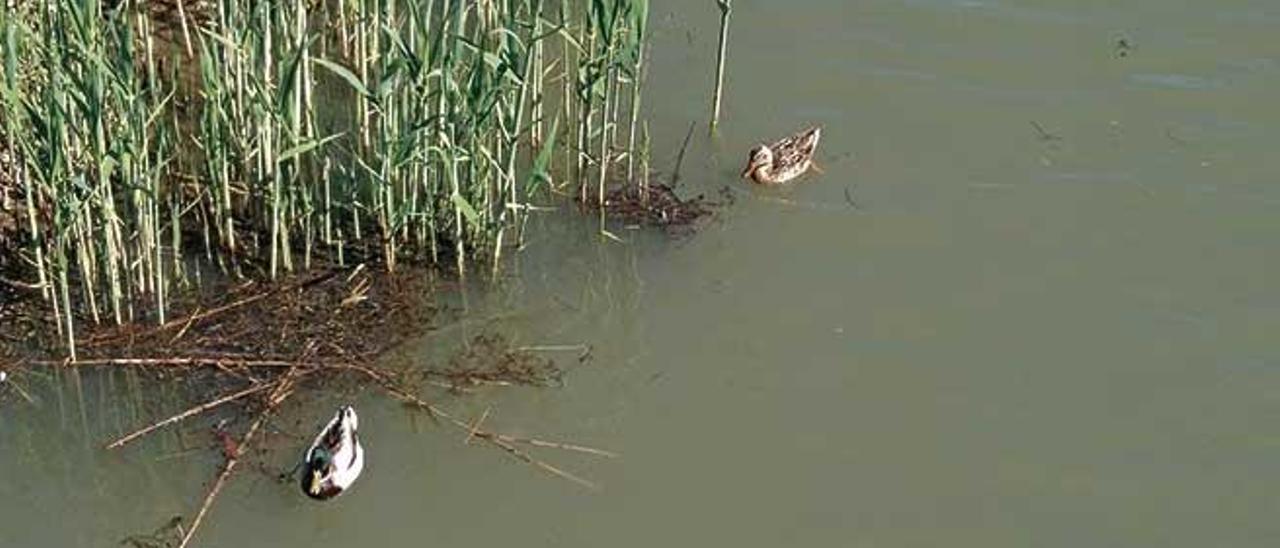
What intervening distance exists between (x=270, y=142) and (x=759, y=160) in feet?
5.65

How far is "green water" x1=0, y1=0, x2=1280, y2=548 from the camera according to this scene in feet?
Result: 15.4

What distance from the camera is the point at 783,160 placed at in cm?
603

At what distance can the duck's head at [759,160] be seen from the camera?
6.04 metres

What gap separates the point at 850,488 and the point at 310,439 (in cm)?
149

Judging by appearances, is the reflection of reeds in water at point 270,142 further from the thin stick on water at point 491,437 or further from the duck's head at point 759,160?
the thin stick on water at point 491,437

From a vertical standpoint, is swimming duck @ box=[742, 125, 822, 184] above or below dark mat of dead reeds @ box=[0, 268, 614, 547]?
above

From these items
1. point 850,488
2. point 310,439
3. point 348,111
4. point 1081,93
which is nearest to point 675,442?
point 850,488

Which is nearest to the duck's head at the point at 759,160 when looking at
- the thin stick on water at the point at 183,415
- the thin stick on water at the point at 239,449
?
the thin stick on water at the point at 239,449

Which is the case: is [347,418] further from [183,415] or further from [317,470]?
[183,415]

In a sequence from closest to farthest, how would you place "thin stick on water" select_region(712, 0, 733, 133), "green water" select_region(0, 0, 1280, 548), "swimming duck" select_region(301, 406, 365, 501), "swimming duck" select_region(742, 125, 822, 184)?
"swimming duck" select_region(301, 406, 365, 501) < "green water" select_region(0, 0, 1280, 548) < "thin stick on water" select_region(712, 0, 733, 133) < "swimming duck" select_region(742, 125, 822, 184)

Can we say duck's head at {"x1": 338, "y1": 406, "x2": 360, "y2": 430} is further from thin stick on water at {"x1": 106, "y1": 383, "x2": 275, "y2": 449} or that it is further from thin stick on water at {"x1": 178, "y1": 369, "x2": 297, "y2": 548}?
thin stick on water at {"x1": 106, "y1": 383, "x2": 275, "y2": 449}

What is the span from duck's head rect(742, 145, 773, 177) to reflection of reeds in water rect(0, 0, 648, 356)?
16.3 inches

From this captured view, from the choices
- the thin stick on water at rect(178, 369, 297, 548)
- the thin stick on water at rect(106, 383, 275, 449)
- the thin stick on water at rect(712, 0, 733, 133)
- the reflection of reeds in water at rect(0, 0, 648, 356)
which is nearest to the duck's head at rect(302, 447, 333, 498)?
the thin stick on water at rect(178, 369, 297, 548)

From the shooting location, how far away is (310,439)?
15.9 feet
